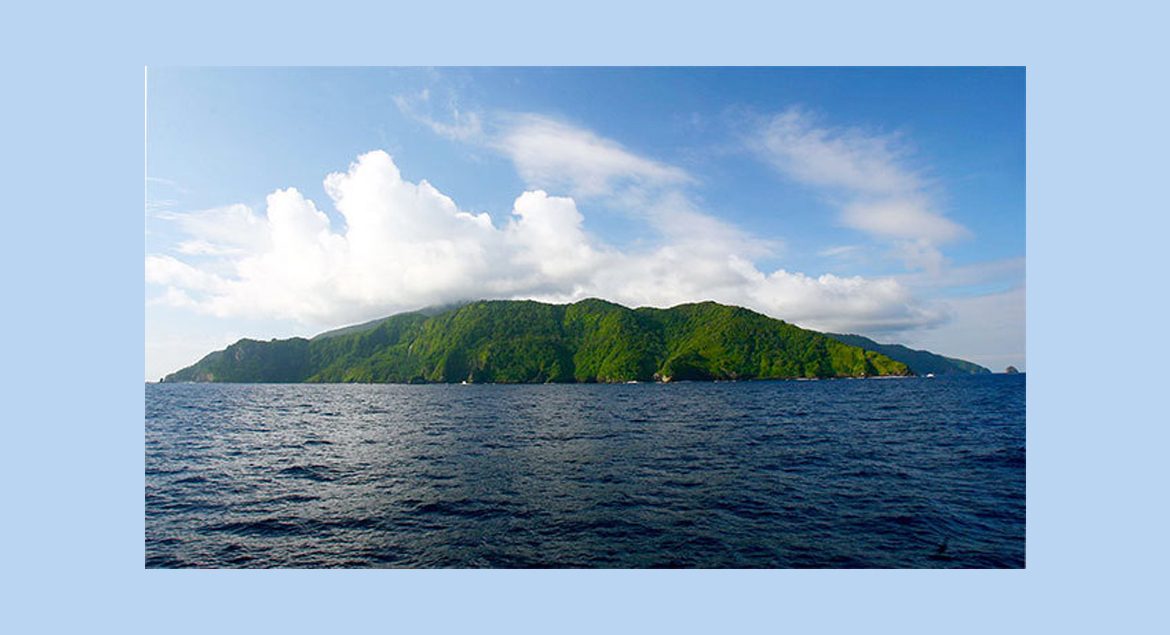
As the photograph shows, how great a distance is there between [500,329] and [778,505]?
278 ft

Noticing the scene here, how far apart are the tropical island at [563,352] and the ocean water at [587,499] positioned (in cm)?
6776

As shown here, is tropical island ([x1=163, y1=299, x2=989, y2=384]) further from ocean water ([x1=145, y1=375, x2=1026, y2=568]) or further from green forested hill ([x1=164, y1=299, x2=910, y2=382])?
ocean water ([x1=145, y1=375, x2=1026, y2=568])

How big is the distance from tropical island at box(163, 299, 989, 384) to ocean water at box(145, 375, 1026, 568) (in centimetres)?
6776

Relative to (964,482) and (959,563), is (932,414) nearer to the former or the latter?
(964,482)

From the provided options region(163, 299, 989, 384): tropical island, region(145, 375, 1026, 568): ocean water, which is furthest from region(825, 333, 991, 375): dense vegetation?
region(145, 375, 1026, 568): ocean water

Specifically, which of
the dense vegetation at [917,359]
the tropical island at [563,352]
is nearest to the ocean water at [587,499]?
the tropical island at [563,352]

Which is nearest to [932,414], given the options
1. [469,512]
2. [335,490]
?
[469,512]

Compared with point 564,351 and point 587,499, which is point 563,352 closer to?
point 564,351

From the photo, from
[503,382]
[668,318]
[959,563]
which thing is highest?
[668,318]

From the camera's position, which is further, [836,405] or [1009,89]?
[836,405]

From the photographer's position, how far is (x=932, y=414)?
31578mm

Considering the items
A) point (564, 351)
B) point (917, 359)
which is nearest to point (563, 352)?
point (564, 351)

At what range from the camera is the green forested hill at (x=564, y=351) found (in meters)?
90.5

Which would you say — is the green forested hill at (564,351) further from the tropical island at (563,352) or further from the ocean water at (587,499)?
the ocean water at (587,499)
